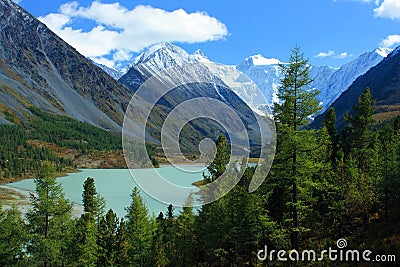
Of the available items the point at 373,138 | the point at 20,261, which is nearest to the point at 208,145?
the point at 20,261

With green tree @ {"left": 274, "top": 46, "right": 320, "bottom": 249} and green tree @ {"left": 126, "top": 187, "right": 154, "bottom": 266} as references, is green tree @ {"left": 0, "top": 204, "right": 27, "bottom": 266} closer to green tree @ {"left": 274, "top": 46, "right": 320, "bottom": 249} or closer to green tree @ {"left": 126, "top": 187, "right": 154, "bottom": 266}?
green tree @ {"left": 126, "top": 187, "right": 154, "bottom": 266}

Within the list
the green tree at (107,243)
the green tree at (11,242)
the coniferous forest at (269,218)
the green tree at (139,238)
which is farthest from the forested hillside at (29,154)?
the coniferous forest at (269,218)

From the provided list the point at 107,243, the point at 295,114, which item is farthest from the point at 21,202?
the point at 295,114

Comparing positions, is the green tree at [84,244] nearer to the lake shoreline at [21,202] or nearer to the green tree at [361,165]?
the green tree at [361,165]

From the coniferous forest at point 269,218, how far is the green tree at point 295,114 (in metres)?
0.06

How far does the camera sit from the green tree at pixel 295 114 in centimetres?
1994

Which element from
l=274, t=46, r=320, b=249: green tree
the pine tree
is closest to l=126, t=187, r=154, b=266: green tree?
the pine tree

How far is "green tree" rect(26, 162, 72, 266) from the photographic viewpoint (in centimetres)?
2548

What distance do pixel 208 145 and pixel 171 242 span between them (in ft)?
49.9

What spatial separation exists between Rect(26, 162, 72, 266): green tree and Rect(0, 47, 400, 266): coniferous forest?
71mm

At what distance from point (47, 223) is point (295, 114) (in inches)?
759

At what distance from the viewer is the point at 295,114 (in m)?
20.6

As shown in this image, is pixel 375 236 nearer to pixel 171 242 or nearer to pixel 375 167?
pixel 375 167

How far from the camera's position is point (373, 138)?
40656 millimetres
